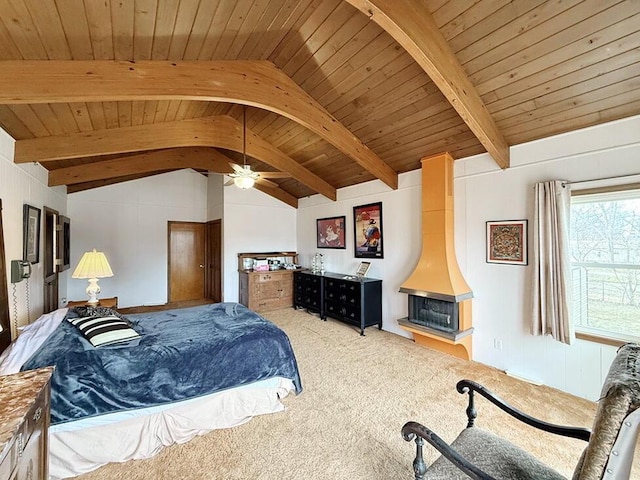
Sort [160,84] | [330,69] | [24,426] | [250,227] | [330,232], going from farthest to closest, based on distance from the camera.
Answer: [250,227], [330,232], [330,69], [160,84], [24,426]

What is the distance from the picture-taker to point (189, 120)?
12.9 feet

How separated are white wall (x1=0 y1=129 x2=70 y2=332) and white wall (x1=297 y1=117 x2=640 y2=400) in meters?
4.57

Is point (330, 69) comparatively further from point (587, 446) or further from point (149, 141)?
point (587, 446)

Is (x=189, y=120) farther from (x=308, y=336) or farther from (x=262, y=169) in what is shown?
(x=308, y=336)

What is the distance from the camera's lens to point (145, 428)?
2.12 meters

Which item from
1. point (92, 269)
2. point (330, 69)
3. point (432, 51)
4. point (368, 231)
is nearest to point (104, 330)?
point (92, 269)

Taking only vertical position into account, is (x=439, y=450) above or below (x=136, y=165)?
below

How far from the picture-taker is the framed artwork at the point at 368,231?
5.00m

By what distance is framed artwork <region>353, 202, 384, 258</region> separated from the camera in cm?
500

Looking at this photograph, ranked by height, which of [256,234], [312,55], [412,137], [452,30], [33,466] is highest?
[312,55]

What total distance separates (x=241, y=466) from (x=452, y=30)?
11.6ft

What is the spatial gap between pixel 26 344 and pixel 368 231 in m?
4.37

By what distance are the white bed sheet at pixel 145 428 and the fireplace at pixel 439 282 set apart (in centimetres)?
221

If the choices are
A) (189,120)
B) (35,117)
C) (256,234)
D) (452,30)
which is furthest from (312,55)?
(256,234)
